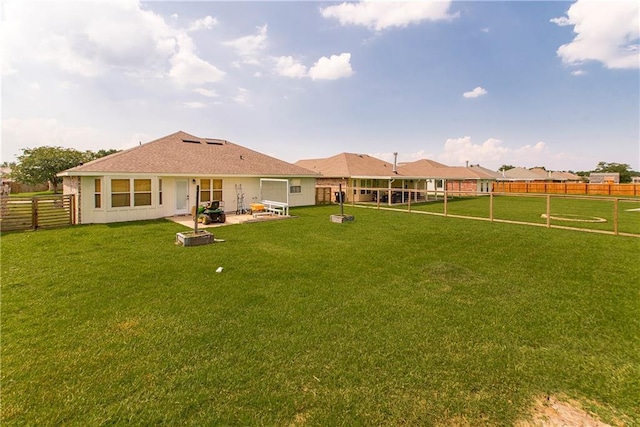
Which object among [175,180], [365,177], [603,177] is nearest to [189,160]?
[175,180]

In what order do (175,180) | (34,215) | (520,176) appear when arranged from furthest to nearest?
(520,176)
(175,180)
(34,215)

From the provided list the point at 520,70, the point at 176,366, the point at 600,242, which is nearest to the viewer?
the point at 176,366

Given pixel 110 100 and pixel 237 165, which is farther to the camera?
pixel 237 165

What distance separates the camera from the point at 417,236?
10.1 m

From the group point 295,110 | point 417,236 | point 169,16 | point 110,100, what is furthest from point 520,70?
point 110,100

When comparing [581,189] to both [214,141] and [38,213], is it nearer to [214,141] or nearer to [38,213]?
[214,141]

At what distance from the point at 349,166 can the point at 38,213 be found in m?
20.0

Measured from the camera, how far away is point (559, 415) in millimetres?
2521

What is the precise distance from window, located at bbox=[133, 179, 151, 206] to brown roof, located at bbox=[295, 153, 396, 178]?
13.8 m

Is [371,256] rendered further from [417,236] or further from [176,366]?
[176,366]

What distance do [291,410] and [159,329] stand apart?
7.76 feet

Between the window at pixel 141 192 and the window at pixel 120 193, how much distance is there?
23 cm

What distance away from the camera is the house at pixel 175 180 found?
12.5m

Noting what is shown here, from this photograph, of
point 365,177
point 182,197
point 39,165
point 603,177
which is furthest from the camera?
point 603,177
